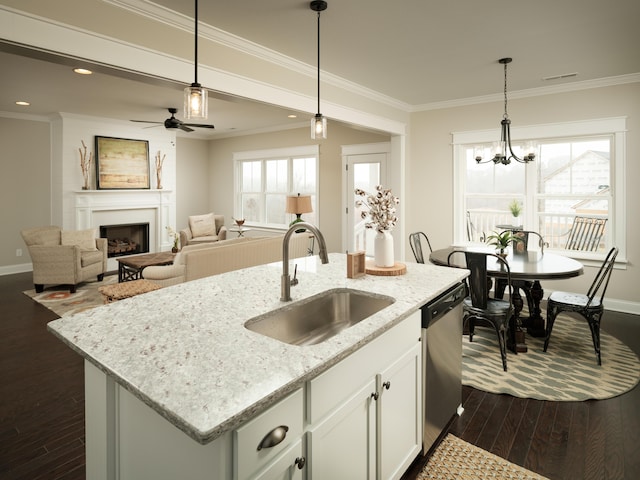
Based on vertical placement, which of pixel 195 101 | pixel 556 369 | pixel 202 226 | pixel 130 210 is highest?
pixel 195 101

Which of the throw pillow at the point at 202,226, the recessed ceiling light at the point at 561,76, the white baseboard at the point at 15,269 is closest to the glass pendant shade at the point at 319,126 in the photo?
the recessed ceiling light at the point at 561,76

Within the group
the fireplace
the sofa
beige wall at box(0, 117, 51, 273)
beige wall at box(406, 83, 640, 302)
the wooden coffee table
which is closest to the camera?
the sofa

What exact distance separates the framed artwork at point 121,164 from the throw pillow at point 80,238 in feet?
4.12

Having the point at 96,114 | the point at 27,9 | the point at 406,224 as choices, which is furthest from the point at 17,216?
the point at 406,224

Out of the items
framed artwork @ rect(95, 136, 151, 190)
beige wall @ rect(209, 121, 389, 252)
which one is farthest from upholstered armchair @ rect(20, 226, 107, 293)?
beige wall @ rect(209, 121, 389, 252)

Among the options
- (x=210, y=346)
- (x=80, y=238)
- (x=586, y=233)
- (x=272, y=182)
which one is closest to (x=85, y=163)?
(x=80, y=238)

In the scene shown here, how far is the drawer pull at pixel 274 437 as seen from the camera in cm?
106

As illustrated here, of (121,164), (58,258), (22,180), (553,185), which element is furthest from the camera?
(121,164)

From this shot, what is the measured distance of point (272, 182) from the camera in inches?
330

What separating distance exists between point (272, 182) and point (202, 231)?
1.76 meters

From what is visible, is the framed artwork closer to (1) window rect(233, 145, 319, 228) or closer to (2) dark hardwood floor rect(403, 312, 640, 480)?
(1) window rect(233, 145, 319, 228)

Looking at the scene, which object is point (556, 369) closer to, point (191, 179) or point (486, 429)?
point (486, 429)

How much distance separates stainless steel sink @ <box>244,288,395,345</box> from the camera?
5.81ft

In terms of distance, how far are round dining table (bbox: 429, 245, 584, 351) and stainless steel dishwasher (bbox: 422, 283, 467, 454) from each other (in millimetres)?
1190
